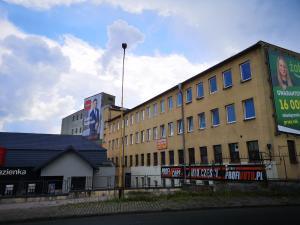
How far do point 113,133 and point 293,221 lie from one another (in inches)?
1788

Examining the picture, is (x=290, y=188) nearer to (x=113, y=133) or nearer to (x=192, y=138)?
(x=192, y=138)

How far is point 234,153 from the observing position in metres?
23.1

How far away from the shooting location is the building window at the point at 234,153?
894 inches

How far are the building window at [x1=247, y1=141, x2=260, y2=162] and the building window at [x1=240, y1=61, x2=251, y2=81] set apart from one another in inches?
220

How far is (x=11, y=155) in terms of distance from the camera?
28.5m

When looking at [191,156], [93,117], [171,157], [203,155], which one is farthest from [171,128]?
[93,117]

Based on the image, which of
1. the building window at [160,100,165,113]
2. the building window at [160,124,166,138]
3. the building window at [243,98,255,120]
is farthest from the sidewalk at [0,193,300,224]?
the building window at [160,100,165,113]

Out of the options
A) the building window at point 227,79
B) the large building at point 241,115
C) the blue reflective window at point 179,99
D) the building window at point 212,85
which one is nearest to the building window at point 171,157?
the large building at point 241,115

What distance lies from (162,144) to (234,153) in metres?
13.3

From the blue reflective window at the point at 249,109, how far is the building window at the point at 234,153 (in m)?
2.80

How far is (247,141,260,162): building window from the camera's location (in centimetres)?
2086

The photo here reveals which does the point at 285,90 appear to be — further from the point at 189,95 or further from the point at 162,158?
the point at 162,158

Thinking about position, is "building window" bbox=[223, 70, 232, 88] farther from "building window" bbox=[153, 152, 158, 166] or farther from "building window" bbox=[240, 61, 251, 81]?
"building window" bbox=[153, 152, 158, 166]

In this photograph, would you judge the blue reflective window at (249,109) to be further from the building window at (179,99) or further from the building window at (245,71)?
the building window at (179,99)
